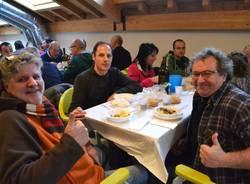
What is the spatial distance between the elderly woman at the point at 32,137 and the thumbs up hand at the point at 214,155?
0.50 m

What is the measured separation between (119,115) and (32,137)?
0.73 m

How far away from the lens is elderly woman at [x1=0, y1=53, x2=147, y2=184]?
2.62 feet

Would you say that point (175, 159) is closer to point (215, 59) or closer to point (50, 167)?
point (215, 59)

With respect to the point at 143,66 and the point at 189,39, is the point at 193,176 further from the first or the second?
the point at 189,39

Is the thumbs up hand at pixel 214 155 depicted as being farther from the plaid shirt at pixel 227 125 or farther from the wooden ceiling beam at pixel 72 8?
the wooden ceiling beam at pixel 72 8

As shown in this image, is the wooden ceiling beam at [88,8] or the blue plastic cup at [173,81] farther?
the wooden ceiling beam at [88,8]

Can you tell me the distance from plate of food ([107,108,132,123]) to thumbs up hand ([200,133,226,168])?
57cm

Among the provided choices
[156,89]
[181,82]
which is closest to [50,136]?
[156,89]

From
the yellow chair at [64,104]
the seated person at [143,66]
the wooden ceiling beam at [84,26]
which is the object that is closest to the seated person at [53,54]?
the wooden ceiling beam at [84,26]

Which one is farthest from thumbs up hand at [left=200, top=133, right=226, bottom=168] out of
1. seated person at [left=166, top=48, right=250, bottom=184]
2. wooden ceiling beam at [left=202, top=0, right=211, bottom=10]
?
wooden ceiling beam at [left=202, top=0, right=211, bottom=10]

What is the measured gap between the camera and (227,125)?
1.09 meters

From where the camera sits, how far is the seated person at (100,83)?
6.50 feet

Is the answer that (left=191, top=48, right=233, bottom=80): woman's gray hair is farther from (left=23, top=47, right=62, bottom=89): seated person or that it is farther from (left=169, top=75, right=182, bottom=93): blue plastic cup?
(left=23, top=47, right=62, bottom=89): seated person

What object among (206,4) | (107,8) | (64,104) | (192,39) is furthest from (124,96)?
(107,8)
